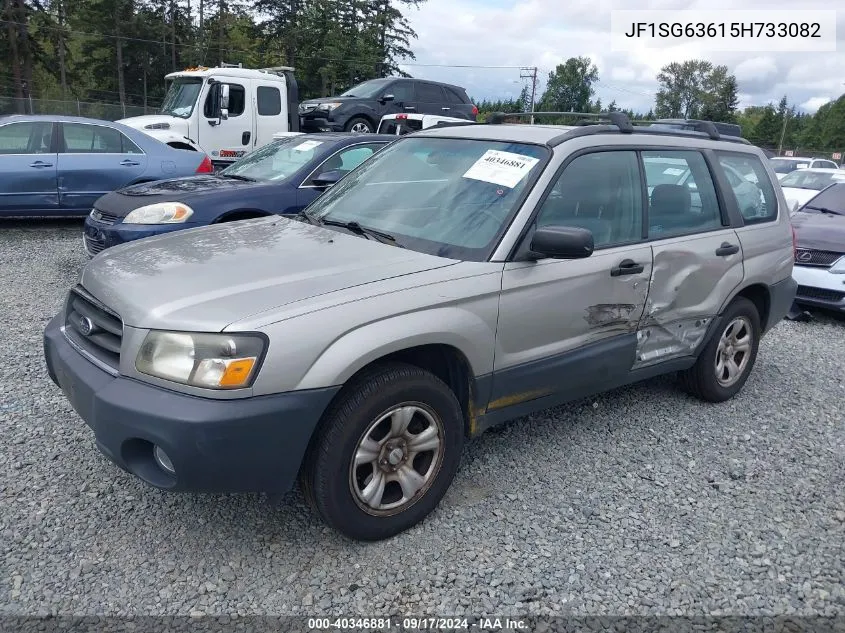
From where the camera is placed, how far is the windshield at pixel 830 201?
8.20 m

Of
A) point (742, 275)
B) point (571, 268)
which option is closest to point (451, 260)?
point (571, 268)

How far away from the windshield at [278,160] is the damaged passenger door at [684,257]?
3953mm

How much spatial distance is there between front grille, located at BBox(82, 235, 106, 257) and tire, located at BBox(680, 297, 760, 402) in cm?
510

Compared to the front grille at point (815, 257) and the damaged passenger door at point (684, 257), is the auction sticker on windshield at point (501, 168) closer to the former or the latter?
the damaged passenger door at point (684, 257)

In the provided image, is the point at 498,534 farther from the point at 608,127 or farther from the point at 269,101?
the point at 269,101

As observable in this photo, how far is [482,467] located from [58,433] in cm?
227

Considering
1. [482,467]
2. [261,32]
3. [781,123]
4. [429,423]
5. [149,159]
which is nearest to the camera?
[429,423]

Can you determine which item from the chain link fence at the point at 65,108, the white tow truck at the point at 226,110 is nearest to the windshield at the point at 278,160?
the white tow truck at the point at 226,110

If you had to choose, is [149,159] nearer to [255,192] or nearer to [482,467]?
[255,192]

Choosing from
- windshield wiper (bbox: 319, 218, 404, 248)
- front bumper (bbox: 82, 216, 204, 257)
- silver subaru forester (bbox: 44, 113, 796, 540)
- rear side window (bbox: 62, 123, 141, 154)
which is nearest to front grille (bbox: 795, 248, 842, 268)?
silver subaru forester (bbox: 44, 113, 796, 540)

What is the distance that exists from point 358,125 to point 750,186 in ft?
37.8

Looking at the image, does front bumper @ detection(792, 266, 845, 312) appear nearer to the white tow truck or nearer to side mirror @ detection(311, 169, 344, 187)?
side mirror @ detection(311, 169, 344, 187)

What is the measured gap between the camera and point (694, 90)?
85562 millimetres

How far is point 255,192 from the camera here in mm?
6340
